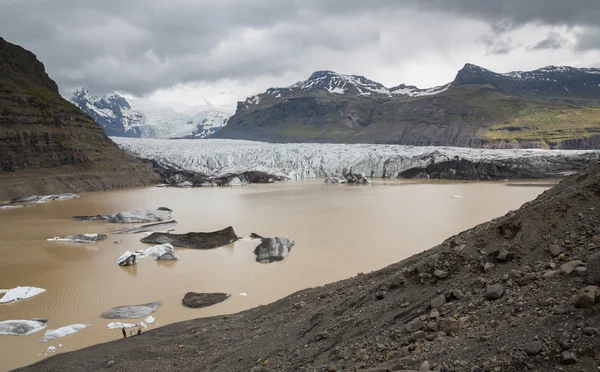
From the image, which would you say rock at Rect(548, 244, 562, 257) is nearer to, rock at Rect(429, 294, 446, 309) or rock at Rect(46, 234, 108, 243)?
rock at Rect(429, 294, 446, 309)

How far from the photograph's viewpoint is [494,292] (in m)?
4.60

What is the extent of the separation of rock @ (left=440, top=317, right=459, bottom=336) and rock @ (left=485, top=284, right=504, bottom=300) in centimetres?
57

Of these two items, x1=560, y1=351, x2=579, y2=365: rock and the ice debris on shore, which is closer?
x1=560, y1=351, x2=579, y2=365: rock

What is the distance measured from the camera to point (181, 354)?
7.01 metres

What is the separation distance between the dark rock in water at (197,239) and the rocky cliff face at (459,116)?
288 ft

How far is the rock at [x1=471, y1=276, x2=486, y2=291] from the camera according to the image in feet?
16.2

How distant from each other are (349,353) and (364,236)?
14468mm

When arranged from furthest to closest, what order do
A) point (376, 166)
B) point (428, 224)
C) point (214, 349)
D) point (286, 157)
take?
point (286, 157)
point (376, 166)
point (428, 224)
point (214, 349)

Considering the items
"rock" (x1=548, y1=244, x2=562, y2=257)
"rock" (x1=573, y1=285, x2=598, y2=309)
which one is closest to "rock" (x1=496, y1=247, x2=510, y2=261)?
"rock" (x1=548, y1=244, x2=562, y2=257)

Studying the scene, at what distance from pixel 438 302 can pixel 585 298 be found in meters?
1.72

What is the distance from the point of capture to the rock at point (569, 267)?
428cm

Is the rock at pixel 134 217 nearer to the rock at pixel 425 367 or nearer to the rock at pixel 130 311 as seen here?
the rock at pixel 130 311

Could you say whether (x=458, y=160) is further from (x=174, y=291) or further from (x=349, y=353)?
(x=349, y=353)

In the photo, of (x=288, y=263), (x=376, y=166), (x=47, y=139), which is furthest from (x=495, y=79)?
(x=288, y=263)
